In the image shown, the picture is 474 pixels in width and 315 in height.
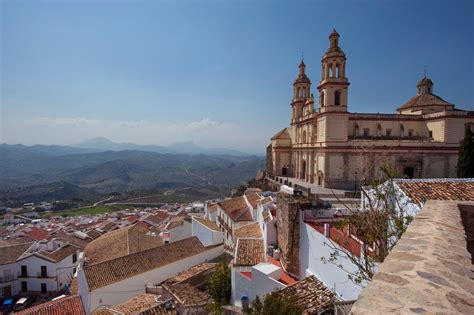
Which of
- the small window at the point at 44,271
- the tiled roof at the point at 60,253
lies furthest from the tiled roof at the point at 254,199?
the small window at the point at 44,271

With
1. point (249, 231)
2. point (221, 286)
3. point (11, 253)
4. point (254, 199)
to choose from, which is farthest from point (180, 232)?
point (11, 253)

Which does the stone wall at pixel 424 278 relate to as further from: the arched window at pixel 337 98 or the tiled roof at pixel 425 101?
the tiled roof at pixel 425 101

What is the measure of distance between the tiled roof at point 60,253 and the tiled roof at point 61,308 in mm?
10009

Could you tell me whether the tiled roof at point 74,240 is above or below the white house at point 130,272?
below

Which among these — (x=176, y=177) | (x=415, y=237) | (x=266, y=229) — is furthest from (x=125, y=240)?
(x=176, y=177)

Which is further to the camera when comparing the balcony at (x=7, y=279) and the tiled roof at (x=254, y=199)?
the balcony at (x=7, y=279)

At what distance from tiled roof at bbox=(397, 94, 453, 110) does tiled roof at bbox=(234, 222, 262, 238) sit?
23.2 metres

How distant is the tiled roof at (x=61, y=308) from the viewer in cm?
1385

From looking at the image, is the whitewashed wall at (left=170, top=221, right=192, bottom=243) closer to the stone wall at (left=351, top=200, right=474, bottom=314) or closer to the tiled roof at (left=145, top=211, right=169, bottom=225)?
the tiled roof at (left=145, top=211, right=169, bottom=225)

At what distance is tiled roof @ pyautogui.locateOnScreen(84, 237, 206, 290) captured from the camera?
1462 centimetres

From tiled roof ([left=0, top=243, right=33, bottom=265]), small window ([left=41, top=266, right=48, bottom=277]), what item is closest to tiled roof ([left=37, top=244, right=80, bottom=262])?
small window ([left=41, top=266, right=48, bottom=277])

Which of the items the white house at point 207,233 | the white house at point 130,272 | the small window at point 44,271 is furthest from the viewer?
the small window at point 44,271

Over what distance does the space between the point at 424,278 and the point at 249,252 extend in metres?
12.0

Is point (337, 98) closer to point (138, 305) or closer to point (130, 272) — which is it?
point (130, 272)
